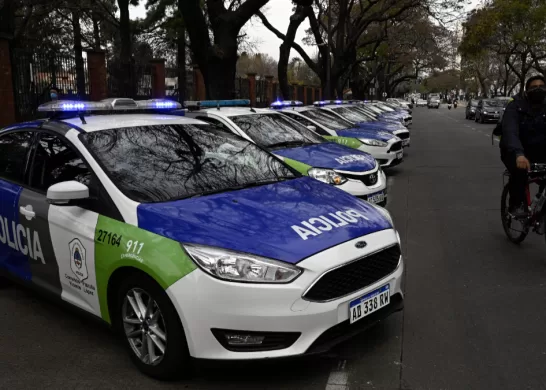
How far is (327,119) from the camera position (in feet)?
40.0

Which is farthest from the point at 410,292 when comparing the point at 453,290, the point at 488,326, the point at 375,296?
the point at 375,296

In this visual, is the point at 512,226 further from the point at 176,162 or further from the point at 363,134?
the point at 363,134

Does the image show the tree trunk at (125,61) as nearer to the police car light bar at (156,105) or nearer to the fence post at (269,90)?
the fence post at (269,90)

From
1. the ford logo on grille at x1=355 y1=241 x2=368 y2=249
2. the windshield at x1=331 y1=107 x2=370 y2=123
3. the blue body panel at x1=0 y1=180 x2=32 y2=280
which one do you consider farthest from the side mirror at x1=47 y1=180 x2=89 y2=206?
the windshield at x1=331 y1=107 x2=370 y2=123

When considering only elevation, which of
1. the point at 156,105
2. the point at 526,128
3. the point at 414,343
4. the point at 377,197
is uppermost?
the point at 156,105

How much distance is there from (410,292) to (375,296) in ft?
5.05

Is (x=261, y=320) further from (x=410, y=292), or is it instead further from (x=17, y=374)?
(x=410, y=292)

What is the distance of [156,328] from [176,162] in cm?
131

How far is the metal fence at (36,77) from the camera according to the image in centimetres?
1427

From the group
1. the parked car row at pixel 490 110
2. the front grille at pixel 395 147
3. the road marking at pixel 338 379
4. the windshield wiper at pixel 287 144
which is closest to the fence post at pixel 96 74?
the front grille at pixel 395 147

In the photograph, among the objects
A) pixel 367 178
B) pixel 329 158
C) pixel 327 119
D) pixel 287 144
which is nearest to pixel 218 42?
pixel 327 119

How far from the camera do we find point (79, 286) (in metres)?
3.84

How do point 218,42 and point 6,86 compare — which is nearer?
point 218,42

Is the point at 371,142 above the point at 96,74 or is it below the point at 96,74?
below
